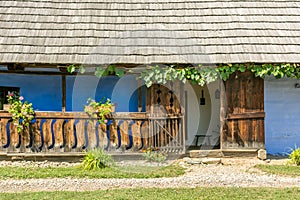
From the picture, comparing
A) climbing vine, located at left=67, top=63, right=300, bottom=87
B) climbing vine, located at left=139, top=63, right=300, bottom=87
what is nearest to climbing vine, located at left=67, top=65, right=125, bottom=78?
climbing vine, located at left=67, top=63, right=300, bottom=87

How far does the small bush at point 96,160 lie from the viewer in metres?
8.50

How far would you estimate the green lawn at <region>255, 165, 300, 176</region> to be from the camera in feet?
26.9

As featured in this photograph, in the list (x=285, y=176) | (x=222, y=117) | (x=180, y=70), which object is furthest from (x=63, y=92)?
(x=285, y=176)

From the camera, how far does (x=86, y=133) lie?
931cm

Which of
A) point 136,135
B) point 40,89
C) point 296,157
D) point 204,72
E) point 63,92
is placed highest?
point 204,72

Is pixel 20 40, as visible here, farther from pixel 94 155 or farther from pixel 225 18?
pixel 225 18

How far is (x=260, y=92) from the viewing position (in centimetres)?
958

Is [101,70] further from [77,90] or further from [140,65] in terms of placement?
[77,90]

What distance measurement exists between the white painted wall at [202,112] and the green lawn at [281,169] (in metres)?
2.88

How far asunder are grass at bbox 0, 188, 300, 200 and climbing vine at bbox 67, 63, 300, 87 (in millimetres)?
3147

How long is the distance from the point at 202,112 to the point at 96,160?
4640mm

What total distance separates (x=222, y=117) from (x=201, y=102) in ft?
8.23

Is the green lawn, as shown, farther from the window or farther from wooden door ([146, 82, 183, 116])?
the window

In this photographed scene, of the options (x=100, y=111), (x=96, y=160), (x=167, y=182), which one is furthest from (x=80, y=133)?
(x=167, y=182)
